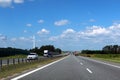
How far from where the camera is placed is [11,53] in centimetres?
Result: 10350

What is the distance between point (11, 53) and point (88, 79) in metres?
89.4

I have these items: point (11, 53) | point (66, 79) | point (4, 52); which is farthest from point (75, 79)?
point (11, 53)

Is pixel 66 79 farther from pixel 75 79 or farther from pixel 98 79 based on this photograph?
pixel 98 79

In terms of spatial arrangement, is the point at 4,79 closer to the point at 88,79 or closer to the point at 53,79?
the point at 53,79

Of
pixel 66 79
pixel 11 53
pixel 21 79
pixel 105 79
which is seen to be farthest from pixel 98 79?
pixel 11 53

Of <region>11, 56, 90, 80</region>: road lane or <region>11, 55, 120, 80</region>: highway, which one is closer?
<region>11, 56, 90, 80</region>: road lane

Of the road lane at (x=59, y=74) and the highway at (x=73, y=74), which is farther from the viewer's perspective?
the highway at (x=73, y=74)

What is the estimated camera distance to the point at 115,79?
16.3 meters

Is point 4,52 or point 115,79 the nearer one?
point 115,79

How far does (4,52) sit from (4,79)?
80733 millimetres

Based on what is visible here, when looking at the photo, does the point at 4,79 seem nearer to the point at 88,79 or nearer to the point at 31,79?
the point at 31,79

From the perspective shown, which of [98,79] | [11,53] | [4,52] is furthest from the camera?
[11,53]

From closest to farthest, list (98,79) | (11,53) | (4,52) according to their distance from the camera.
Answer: (98,79) → (4,52) → (11,53)

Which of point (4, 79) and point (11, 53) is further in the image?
point (11, 53)
